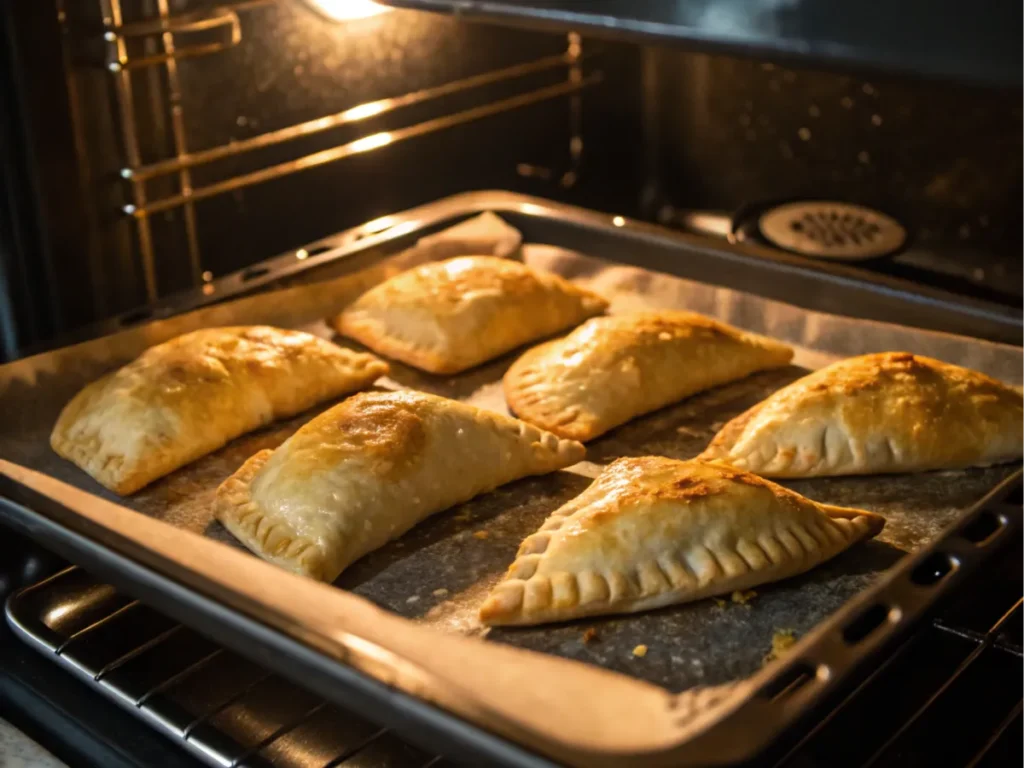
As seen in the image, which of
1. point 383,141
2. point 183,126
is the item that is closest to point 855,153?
point 383,141

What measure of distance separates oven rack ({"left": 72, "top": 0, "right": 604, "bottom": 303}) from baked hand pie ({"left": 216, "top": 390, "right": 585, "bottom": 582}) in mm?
539

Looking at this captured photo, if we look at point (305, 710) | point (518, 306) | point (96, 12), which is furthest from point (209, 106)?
point (305, 710)

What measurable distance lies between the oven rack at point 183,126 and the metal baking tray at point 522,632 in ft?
0.61

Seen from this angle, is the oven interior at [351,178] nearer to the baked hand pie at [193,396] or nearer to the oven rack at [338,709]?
the oven rack at [338,709]

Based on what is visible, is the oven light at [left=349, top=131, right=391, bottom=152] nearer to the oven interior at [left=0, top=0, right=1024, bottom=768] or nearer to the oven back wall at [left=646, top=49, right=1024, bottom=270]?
the oven interior at [left=0, top=0, right=1024, bottom=768]

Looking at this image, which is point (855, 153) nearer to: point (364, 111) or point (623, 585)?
point (364, 111)

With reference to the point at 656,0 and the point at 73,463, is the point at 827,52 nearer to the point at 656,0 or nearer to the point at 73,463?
the point at 656,0

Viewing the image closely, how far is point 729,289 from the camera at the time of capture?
1.94 metres

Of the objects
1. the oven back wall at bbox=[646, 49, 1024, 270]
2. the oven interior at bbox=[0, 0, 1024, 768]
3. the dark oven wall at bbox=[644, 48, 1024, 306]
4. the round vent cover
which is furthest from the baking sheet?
the oven back wall at bbox=[646, 49, 1024, 270]

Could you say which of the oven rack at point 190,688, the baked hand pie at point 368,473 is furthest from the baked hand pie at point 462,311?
the oven rack at point 190,688

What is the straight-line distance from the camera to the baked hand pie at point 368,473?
1.39 metres

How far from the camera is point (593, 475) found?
5.19 feet

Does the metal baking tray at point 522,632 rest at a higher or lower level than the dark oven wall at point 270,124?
lower

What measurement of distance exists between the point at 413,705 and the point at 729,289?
1.19 meters
